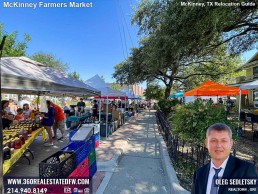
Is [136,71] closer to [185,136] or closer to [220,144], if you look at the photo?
[185,136]

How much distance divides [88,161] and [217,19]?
538cm

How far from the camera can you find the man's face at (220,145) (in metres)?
1.56

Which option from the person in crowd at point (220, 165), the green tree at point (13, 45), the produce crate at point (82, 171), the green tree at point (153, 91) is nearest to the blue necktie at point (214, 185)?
the person in crowd at point (220, 165)

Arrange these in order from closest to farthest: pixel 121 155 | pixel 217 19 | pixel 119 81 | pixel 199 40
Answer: pixel 217 19
pixel 121 155
pixel 199 40
pixel 119 81

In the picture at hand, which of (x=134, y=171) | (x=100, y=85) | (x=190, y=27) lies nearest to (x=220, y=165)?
(x=134, y=171)

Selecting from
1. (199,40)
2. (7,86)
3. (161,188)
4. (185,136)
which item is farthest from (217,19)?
(7,86)

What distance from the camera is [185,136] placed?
440 cm

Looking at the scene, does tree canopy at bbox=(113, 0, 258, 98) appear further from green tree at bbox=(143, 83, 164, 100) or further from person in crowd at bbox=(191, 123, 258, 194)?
green tree at bbox=(143, 83, 164, 100)

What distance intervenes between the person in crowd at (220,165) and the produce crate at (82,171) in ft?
6.83

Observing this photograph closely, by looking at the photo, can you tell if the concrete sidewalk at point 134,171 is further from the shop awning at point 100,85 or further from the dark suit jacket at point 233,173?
the shop awning at point 100,85

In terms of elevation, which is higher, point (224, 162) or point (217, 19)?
point (217, 19)

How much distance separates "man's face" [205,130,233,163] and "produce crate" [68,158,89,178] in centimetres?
227

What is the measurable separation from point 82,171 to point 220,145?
274 centimetres

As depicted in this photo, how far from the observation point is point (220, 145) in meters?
1.56
